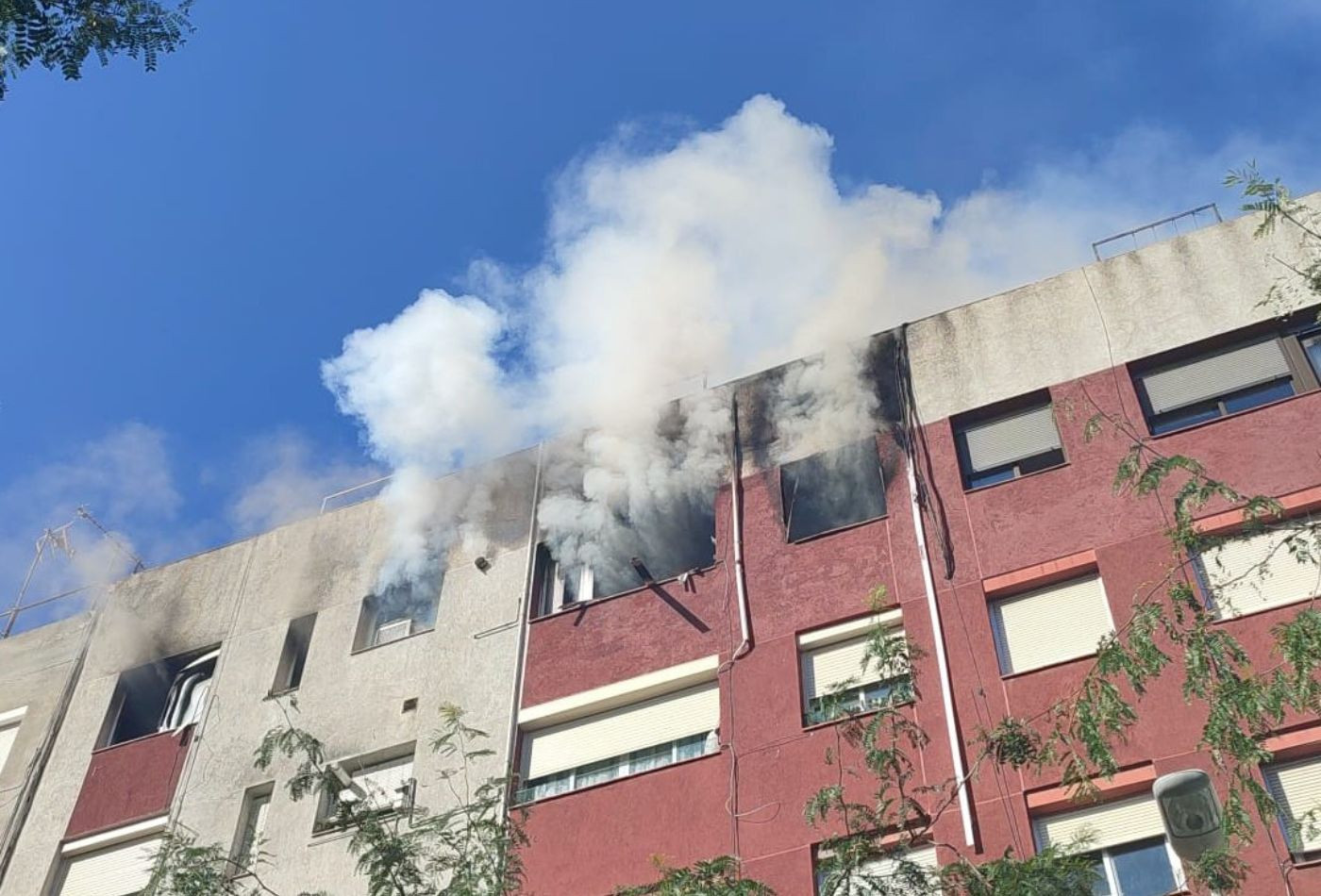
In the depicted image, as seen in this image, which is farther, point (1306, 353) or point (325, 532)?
point (325, 532)

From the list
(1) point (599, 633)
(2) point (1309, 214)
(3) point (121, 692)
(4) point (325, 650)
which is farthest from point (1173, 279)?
(3) point (121, 692)

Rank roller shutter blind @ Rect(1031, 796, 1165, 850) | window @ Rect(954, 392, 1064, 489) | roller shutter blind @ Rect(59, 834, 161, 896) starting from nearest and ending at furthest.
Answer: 1. roller shutter blind @ Rect(1031, 796, 1165, 850)
2. window @ Rect(954, 392, 1064, 489)
3. roller shutter blind @ Rect(59, 834, 161, 896)

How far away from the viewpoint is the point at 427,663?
18156mm

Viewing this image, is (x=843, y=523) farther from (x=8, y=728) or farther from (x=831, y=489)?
(x=8, y=728)

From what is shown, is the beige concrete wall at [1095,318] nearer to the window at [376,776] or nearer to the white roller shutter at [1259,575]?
the white roller shutter at [1259,575]

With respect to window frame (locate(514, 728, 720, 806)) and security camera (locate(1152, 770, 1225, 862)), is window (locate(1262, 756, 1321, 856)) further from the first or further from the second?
window frame (locate(514, 728, 720, 806))

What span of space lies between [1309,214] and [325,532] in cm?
1347

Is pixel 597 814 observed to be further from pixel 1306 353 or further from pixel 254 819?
pixel 1306 353

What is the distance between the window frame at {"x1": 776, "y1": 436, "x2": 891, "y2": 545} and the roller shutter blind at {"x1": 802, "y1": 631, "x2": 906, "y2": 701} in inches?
57.1

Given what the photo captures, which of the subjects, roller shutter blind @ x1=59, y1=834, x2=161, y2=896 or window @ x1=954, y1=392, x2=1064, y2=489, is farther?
roller shutter blind @ x1=59, y1=834, x2=161, y2=896

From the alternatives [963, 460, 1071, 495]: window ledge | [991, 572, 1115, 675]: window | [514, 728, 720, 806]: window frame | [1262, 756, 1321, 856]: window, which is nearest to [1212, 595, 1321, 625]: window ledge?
[991, 572, 1115, 675]: window

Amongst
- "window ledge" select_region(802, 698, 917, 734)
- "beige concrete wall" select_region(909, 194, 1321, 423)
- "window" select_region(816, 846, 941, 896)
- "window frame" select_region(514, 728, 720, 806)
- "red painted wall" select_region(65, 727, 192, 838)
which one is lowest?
"window" select_region(816, 846, 941, 896)

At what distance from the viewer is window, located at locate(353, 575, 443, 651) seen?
1908cm

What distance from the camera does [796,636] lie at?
16.2 m
